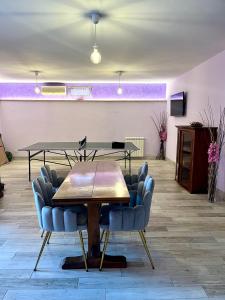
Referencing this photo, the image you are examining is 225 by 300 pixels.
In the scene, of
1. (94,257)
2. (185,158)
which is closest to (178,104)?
(185,158)

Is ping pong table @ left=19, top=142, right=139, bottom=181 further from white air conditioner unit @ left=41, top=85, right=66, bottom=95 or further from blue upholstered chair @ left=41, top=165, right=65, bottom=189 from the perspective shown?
white air conditioner unit @ left=41, top=85, right=66, bottom=95

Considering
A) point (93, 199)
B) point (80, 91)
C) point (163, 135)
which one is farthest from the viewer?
point (80, 91)

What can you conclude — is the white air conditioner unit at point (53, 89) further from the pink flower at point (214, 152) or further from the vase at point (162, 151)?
the pink flower at point (214, 152)

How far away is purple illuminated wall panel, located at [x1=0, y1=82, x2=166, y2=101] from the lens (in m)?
7.99

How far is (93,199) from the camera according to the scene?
2.04 metres

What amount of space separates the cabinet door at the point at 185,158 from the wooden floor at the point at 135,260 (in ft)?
3.00

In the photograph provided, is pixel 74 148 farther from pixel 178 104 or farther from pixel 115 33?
pixel 178 104

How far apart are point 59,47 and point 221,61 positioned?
2658mm

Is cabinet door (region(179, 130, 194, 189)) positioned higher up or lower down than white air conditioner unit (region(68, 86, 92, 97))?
lower down

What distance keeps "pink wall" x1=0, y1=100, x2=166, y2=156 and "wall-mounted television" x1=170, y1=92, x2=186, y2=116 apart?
3.98 ft

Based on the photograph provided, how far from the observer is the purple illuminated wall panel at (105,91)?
26.2 ft

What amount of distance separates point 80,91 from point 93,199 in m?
6.43

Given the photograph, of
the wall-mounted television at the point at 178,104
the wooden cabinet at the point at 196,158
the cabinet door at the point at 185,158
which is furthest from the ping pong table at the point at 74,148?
the wall-mounted television at the point at 178,104

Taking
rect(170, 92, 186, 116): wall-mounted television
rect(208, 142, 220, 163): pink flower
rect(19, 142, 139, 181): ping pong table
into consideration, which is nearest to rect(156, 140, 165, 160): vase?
rect(170, 92, 186, 116): wall-mounted television
